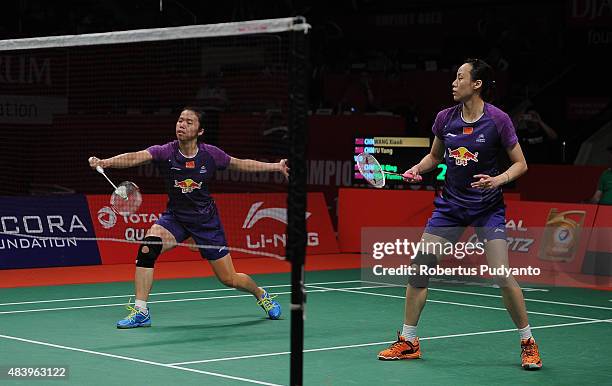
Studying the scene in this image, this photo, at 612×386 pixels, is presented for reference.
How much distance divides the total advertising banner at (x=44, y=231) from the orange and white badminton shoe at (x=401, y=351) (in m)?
7.51

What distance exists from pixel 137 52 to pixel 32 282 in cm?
1091

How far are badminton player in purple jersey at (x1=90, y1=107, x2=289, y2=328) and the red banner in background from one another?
5248mm

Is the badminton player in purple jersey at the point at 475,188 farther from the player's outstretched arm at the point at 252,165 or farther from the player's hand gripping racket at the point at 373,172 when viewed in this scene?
the player's outstretched arm at the point at 252,165

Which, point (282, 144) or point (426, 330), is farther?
point (282, 144)

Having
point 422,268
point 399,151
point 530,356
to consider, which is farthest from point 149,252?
point 399,151

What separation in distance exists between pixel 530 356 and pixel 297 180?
3.38 m

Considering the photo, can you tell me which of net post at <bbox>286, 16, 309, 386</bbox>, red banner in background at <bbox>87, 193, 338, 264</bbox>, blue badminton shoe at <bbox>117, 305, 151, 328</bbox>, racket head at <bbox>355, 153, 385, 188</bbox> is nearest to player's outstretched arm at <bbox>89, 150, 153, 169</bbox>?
blue badminton shoe at <bbox>117, 305, 151, 328</bbox>

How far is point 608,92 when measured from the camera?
25.1 meters

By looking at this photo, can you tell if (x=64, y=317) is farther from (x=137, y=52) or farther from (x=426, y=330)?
(x=137, y=52)

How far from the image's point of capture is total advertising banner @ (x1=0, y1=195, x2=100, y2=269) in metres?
16.0

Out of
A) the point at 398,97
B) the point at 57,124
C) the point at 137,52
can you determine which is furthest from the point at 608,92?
the point at 57,124

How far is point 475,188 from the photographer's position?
9242 millimetres

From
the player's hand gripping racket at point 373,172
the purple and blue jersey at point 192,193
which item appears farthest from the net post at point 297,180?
the purple and blue jersey at point 192,193

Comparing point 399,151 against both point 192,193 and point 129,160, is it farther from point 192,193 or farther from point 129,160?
point 129,160
